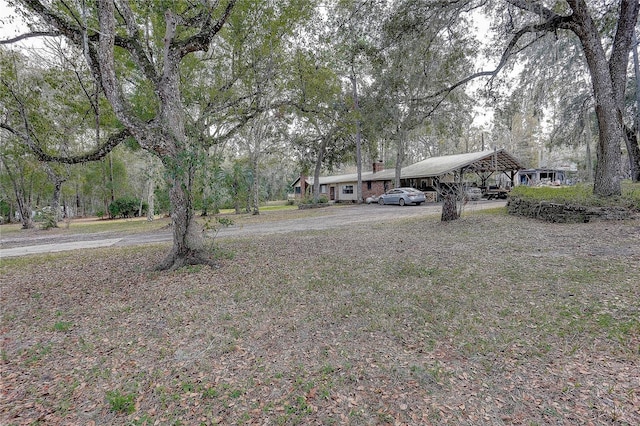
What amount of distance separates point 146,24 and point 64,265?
292 inches

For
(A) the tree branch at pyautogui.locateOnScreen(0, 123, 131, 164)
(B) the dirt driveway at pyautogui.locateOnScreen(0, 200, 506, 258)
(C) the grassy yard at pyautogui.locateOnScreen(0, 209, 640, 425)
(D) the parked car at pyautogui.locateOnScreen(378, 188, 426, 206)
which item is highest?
(A) the tree branch at pyautogui.locateOnScreen(0, 123, 131, 164)

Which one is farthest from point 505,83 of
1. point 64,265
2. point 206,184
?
point 64,265

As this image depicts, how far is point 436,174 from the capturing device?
23.2m

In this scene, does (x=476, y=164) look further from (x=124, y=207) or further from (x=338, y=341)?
(x=124, y=207)

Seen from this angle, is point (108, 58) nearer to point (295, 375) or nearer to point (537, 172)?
point (295, 375)

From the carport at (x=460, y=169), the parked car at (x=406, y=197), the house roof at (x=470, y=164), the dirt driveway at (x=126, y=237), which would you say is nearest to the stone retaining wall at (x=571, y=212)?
the dirt driveway at (x=126, y=237)

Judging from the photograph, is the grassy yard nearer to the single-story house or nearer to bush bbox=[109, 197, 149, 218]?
the single-story house

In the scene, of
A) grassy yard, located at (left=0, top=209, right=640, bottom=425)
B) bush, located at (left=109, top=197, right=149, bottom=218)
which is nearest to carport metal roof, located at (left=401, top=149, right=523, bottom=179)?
grassy yard, located at (left=0, top=209, right=640, bottom=425)

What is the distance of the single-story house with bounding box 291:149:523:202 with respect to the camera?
2295 centimetres

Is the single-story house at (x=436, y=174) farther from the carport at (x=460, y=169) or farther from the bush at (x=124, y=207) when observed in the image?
the bush at (x=124, y=207)

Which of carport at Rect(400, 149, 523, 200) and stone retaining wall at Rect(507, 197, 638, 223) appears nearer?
stone retaining wall at Rect(507, 197, 638, 223)

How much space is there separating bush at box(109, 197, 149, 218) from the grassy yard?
24148mm

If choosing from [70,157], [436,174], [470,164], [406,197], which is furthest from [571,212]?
[470,164]

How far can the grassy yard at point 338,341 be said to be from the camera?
2641mm
